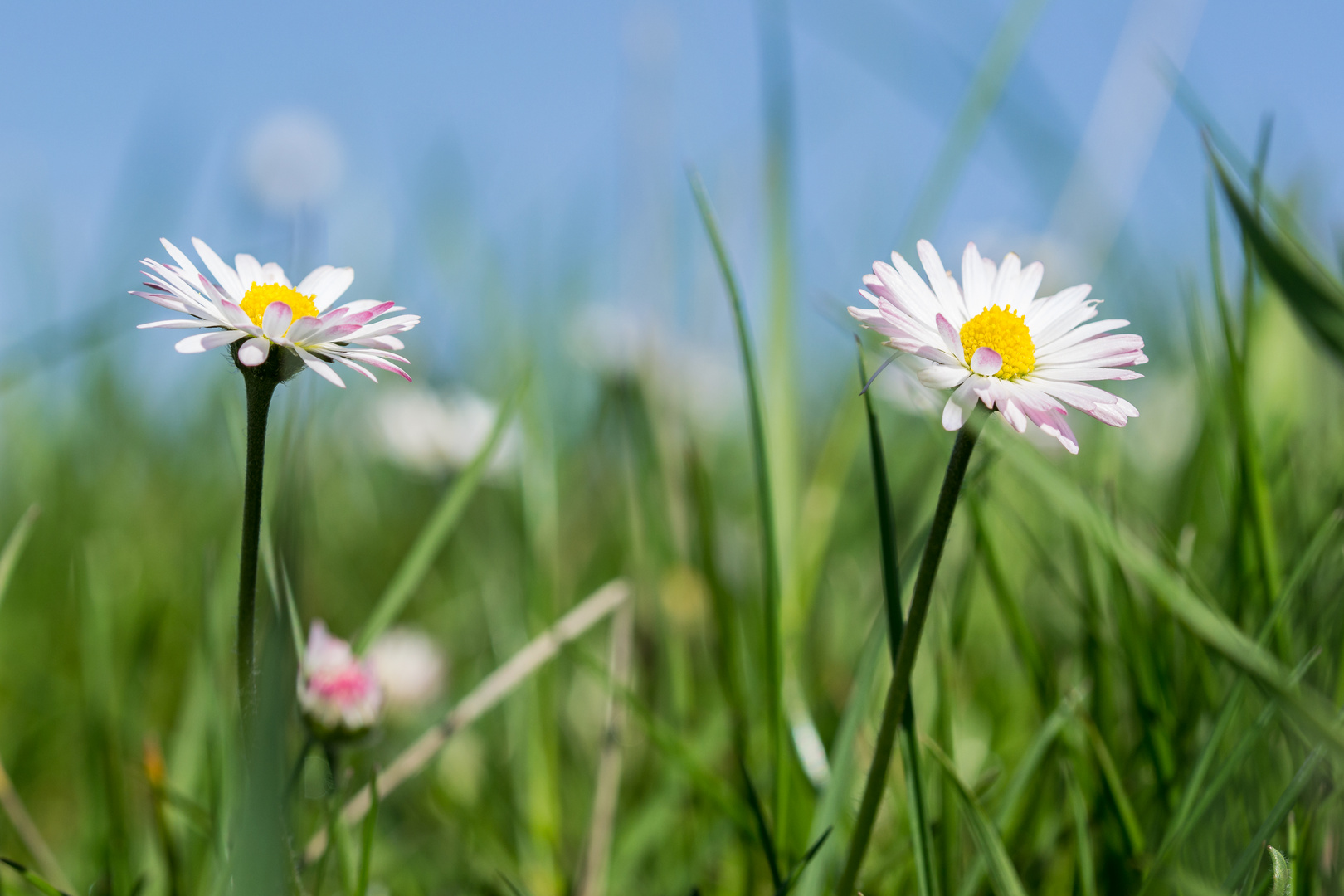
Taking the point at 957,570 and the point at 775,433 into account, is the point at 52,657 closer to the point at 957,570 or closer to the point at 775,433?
the point at 775,433

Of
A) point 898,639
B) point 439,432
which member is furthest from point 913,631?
point 439,432

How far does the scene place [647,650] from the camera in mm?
959

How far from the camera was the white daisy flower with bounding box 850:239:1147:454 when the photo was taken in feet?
1.23

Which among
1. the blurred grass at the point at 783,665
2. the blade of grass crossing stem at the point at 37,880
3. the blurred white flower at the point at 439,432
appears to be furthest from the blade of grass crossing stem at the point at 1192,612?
the blurred white flower at the point at 439,432

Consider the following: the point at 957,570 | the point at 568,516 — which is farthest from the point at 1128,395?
the point at 568,516

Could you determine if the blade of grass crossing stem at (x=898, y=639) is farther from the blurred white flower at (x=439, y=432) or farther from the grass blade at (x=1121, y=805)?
the blurred white flower at (x=439, y=432)

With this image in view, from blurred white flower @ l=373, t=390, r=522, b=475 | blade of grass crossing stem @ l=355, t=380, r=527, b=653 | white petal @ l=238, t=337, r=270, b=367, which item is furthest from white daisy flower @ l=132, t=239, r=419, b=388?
blurred white flower @ l=373, t=390, r=522, b=475

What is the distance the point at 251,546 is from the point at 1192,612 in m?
0.38

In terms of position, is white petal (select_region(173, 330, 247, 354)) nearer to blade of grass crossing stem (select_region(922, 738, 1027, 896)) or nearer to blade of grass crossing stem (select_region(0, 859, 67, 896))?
blade of grass crossing stem (select_region(0, 859, 67, 896))

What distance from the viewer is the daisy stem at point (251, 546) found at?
0.37 m

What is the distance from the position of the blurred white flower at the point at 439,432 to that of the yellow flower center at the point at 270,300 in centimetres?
88

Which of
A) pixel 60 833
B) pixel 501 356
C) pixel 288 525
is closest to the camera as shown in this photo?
pixel 288 525

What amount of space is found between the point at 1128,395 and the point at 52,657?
5.84 ft

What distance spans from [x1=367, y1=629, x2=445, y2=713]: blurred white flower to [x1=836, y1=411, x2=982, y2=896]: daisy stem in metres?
0.60
